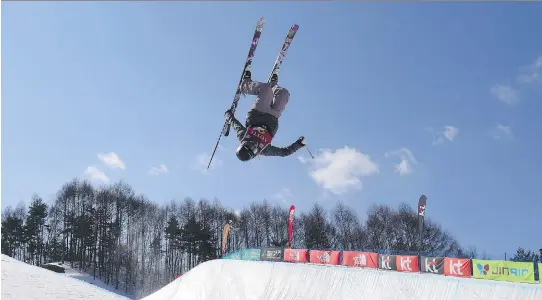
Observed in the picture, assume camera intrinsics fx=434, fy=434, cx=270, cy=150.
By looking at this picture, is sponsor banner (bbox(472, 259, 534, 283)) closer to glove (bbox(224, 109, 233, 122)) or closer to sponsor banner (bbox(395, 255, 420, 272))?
sponsor banner (bbox(395, 255, 420, 272))

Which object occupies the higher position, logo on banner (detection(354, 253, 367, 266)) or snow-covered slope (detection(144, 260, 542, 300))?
logo on banner (detection(354, 253, 367, 266))

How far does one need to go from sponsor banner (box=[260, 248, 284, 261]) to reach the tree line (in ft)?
73.6

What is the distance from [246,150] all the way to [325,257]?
16.9 meters

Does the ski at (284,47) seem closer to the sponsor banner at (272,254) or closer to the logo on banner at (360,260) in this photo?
the logo on banner at (360,260)

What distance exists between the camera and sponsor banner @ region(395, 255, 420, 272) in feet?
61.7

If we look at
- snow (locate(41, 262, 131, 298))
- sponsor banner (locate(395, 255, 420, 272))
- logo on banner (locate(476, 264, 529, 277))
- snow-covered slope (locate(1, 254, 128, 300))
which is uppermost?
logo on banner (locate(476, 264, 529, 277))

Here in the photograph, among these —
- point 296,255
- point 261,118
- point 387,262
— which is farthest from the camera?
point 296,255

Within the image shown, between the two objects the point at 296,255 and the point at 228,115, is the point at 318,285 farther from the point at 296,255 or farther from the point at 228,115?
the point at 228,115

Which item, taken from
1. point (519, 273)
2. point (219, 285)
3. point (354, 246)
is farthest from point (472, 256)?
point (354, 246)

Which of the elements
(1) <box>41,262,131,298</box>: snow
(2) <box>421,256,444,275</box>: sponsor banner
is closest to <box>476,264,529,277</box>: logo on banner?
(2) <box>421,256,444,275</box>: sponsor banner

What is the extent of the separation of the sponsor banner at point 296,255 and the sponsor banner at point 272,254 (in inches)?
24.6

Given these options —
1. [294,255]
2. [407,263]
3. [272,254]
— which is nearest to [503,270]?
[407,263]

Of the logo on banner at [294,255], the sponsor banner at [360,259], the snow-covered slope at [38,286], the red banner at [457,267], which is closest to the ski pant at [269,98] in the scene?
the red banner at [457,267]

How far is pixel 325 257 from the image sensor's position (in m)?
24.3
